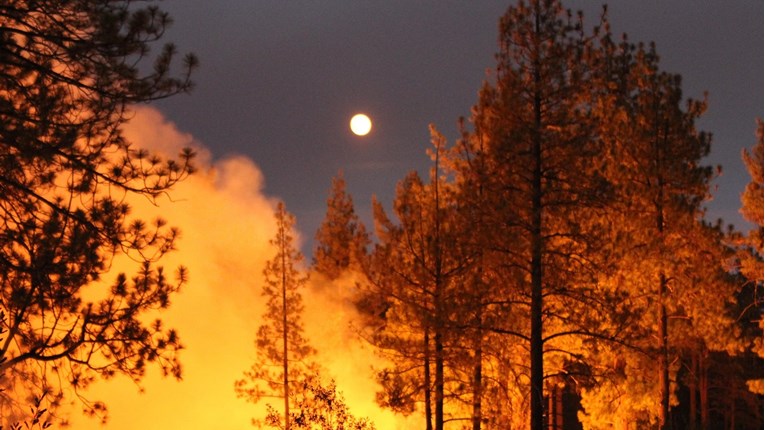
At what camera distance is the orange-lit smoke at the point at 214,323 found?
77.4 ft

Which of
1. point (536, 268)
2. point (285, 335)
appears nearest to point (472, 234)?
point (536, 268)

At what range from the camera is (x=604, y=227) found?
12.7 m

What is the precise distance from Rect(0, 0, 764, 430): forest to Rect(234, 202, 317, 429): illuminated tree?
5.59 meters

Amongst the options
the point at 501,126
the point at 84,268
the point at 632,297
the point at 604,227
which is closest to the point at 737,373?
the point at 632,297

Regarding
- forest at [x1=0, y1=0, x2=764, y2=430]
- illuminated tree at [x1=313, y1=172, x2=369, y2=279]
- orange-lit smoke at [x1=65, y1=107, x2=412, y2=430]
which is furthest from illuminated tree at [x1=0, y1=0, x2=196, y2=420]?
illuminated tree at [x1=313, y1=172, x2=369, y2=279]

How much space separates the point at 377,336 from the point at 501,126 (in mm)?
5576

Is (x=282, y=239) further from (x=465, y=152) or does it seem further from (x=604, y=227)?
(x=604, y=227)

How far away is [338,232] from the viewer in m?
37.0

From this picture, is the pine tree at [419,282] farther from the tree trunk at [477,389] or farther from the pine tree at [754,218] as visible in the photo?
the pine tree at [754,218]

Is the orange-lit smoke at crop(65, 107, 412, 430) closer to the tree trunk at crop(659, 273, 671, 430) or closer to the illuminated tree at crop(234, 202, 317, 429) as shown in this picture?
the illuminated tree at crop(234, 202, 317, 429)

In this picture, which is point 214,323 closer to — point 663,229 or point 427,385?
point 427,385

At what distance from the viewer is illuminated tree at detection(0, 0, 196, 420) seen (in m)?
6.83

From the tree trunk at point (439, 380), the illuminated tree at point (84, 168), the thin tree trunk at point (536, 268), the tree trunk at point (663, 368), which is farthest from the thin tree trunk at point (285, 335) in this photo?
the illuminated tree at point (84, 168)

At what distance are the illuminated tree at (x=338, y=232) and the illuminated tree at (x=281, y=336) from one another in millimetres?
10376
